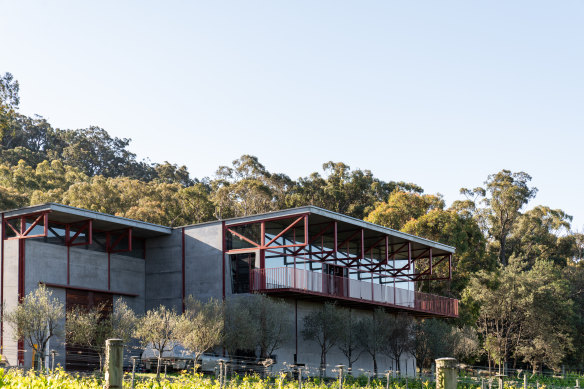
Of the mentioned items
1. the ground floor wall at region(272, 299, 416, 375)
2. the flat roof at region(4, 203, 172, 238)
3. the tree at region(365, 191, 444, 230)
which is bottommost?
the ground floor wall at region(272, 299, 416, 375)

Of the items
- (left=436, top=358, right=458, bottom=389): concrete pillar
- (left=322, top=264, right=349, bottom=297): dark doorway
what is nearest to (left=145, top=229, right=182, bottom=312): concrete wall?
(left=322, top=264, right=349, bottom=297): dark doorway

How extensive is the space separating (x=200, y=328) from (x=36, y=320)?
601 cm

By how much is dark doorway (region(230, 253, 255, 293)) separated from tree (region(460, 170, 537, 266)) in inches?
1568

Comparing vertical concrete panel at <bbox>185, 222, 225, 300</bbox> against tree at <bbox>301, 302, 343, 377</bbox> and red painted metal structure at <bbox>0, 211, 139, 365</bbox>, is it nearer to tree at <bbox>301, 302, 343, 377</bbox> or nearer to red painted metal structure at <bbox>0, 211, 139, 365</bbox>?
red painted metal structure at <bbox>0, 211, 139, 365</bbox>

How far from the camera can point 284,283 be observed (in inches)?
1312

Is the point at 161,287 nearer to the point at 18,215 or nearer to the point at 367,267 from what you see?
the point at 18,215

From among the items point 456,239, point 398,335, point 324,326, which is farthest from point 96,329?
point 456,239

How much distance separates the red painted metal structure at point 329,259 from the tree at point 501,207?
24.4m

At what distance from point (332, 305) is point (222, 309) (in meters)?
6.73

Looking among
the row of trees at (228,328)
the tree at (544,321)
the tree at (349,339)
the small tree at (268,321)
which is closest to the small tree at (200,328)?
the row of trees at (228,328)

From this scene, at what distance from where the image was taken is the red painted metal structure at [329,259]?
1307 inches

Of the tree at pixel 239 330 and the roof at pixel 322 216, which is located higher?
the roof at pixel 322 216

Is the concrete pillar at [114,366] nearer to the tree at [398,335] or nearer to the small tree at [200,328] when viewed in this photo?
the small tree at [200,328]

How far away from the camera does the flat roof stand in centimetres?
2989
